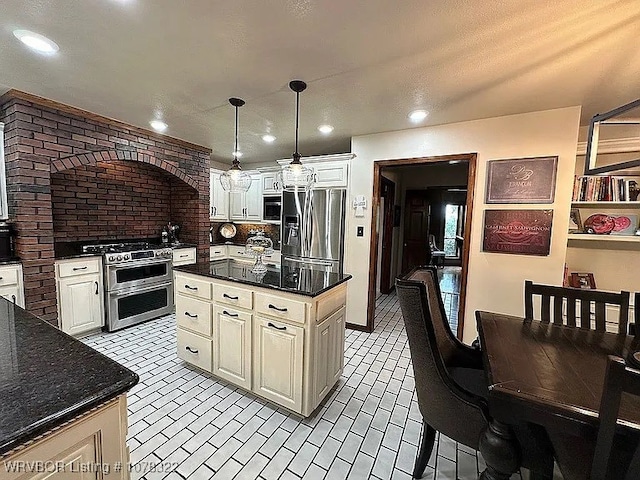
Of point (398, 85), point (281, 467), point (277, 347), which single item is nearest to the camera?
point (281, 467)

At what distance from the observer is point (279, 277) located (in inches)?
88.7

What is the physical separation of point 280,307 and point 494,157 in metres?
2.58

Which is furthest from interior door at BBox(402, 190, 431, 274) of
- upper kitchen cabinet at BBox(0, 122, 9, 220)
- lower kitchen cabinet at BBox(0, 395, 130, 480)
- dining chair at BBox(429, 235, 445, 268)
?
upper kitchen cabinet at BBox(0, 122, 9, 220)

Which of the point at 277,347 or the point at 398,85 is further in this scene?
the point at 398,85

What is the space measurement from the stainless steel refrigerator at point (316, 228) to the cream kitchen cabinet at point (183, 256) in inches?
55.8

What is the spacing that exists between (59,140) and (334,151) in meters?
3.33

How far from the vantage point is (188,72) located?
6.79 feet

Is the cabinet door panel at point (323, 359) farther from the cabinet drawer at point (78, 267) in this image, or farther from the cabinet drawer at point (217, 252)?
the cabinet drawer at point (217, 252)

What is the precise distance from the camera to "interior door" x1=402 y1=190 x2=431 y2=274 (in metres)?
6.21

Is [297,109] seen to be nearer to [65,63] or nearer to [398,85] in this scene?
[398,85]

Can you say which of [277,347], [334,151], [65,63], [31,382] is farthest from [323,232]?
[31,382]

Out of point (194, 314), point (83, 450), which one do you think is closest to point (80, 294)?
point (194, 314)

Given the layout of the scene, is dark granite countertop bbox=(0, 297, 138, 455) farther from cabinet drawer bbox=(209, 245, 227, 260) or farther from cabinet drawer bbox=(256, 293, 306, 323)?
cabinet drawer bbox=(209, 245, 227, 260)

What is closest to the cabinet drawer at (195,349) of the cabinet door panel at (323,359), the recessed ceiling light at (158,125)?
the cabinet door panel at (323,359)
